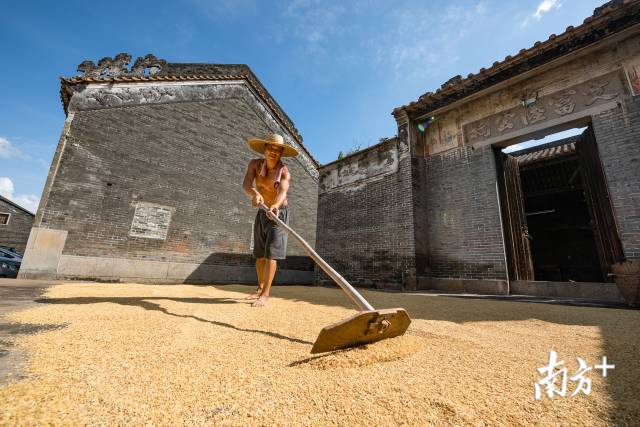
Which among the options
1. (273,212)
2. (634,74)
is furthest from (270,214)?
(634,74)

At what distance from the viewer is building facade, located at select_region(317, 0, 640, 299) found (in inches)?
164

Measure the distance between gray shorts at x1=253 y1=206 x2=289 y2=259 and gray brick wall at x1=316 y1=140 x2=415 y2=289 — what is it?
12.1ft

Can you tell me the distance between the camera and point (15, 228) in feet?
53.2

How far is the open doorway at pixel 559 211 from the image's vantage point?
14.7 feet

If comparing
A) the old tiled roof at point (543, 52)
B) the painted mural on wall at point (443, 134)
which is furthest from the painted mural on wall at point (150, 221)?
the painted mural on wall at point (443, 134)

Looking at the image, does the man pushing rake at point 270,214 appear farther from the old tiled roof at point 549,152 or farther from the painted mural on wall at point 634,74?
the old tiled roof at point 549,152

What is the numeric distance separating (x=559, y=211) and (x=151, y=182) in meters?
14.7

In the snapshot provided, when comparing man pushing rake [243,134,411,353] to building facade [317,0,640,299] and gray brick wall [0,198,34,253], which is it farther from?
gray brick wall [0,198,34,253]

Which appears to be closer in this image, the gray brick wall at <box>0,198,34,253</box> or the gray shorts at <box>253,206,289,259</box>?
the gray shorts at <box>253,206,289,259</box>

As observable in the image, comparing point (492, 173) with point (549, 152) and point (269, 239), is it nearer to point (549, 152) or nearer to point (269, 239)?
point (549, 152)

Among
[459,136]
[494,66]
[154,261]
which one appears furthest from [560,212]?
[154,261]

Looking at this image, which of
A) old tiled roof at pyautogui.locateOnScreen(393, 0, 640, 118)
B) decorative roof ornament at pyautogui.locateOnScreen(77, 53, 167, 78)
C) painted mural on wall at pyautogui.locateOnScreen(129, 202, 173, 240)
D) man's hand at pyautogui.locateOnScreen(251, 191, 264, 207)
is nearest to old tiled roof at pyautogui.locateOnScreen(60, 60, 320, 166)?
decorative roof ornament at pyautogui.locateOnScreen(77, 53, 167, 78)

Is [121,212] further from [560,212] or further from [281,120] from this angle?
[560,212]

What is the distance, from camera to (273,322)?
192cm
